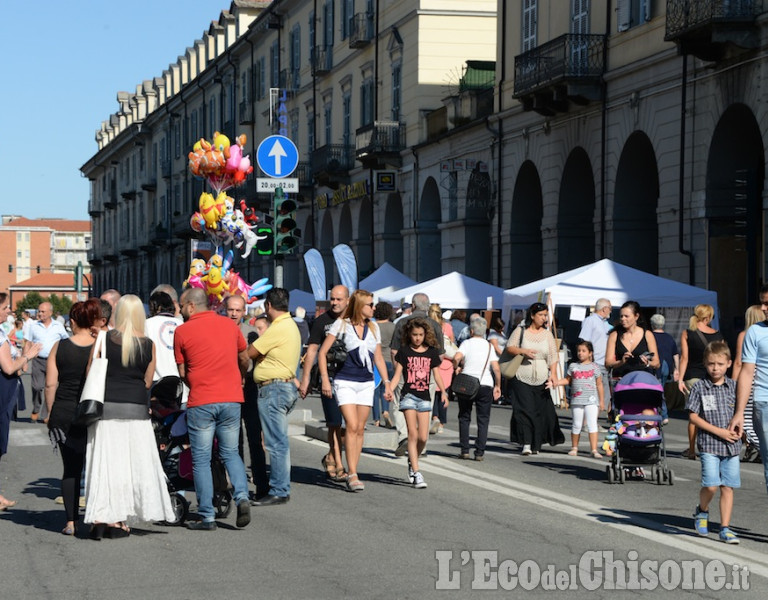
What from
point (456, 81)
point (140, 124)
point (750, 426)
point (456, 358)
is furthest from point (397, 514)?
point (140, 124)

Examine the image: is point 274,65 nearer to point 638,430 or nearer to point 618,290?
point 618,290

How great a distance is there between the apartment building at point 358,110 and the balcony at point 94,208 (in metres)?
33.8

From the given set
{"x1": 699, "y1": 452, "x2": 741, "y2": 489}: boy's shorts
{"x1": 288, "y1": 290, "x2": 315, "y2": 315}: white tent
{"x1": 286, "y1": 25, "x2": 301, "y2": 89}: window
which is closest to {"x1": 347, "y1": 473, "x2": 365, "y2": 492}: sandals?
{"x1": 699, "y1": 452, "x2": 741, "y2": 489}: boy's shorts

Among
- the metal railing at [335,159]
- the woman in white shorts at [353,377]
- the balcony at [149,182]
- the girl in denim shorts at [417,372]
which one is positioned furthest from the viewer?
the balcony at [149,182]

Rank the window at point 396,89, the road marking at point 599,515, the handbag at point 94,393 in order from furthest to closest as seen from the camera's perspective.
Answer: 1. the window at point 396,89
2. the handbag at point 94,393
3. the road marking at point 599,515

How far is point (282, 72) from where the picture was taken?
190 feet

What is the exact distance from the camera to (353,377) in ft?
40.1

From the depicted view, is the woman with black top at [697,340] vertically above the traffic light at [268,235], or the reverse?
the traffic light at [268,235]

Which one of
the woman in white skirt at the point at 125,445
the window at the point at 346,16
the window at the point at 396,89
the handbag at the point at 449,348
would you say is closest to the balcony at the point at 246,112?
the window at the point at 346,16

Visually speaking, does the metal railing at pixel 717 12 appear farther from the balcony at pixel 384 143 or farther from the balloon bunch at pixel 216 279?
the balcony at pixel 384 143

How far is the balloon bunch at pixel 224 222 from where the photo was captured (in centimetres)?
2377

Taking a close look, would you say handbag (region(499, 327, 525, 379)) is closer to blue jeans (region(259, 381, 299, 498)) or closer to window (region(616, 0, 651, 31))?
blue jeans (region(259, 381, 299, 498))

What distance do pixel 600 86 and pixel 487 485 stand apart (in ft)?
61.8

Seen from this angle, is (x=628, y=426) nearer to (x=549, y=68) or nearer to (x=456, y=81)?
(x=549, y=68)
